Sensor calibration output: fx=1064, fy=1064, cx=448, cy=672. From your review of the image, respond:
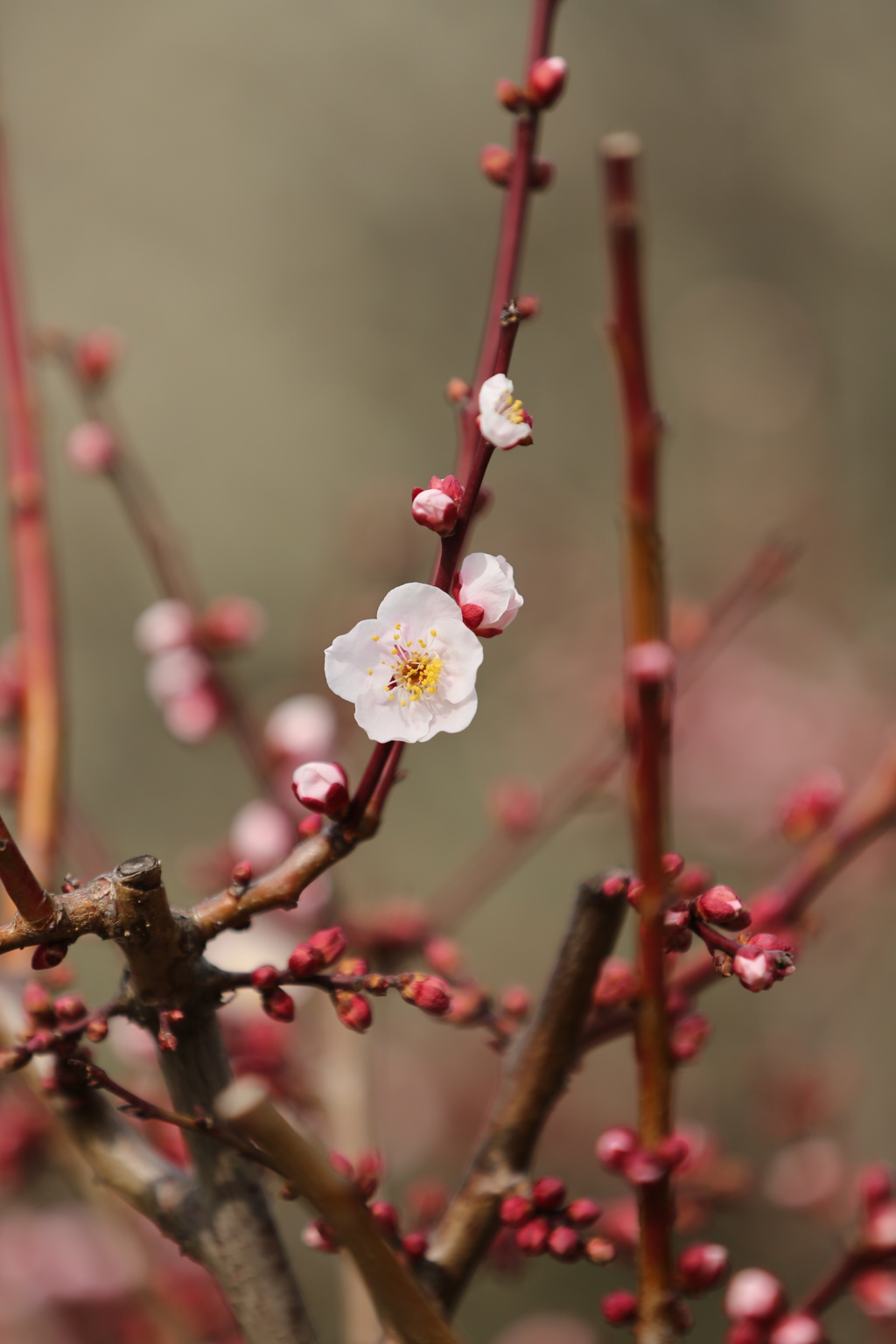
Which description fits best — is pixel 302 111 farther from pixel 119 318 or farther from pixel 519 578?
pixel 519 578

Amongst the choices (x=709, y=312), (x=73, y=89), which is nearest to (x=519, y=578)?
(x=709, y=312)

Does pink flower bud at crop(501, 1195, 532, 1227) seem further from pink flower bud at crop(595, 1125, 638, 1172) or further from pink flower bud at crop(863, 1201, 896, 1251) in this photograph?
pink flower bud at crop(863, 1201, 896, 1251)

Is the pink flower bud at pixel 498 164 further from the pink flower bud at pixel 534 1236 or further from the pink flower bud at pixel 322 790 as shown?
the pink flower bud at pixel 534 1236

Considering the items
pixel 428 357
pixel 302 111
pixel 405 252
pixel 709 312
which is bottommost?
pixel 709 312

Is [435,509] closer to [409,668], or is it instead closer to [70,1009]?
[409,668]

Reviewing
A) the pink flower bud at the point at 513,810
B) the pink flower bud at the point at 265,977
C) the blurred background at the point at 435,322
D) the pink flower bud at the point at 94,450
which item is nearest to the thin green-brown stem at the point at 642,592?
the pink flower bud at the point at 265,977

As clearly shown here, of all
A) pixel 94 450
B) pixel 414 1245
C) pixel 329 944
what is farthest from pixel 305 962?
pixel 94 450

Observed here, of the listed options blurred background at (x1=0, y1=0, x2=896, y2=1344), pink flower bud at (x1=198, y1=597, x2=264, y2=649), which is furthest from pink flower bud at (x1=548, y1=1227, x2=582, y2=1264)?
blurred background at (x1=0, y1=0, x2=896, y2=1344)
